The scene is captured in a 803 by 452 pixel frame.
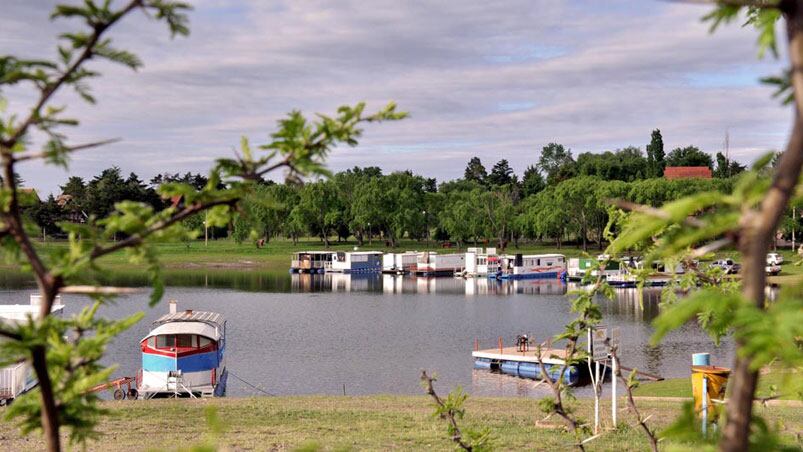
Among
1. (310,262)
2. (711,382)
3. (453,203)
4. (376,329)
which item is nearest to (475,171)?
(453,203)

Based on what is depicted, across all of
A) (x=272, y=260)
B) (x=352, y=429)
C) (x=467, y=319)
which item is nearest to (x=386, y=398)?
(x=352, y=429)

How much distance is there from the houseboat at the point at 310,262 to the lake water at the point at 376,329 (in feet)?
37.4

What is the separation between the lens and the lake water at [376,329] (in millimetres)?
29672

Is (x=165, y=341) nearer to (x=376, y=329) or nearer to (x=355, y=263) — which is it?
(x=376, y=329)

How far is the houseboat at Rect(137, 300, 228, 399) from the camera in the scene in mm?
24969

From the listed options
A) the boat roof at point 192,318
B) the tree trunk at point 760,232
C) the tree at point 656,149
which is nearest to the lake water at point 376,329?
the boat roof at point 192,318

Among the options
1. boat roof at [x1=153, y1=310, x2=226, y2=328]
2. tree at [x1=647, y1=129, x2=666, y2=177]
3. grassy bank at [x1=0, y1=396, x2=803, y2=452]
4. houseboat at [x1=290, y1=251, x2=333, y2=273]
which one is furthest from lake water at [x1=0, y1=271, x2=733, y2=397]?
tree at [x1=647, y1=129, x2=666, y2=177]

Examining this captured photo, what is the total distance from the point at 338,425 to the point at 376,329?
1065 inches

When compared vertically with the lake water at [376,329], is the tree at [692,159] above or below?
above

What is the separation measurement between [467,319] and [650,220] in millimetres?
45410

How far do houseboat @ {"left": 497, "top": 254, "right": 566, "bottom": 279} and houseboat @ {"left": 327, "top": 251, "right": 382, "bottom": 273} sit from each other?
50.0 feet

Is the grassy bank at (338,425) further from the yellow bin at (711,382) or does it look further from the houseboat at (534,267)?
the houseboat at (534,267)

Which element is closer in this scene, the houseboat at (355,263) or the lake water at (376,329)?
the lake water at (376,329)

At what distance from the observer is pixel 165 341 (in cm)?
2580
